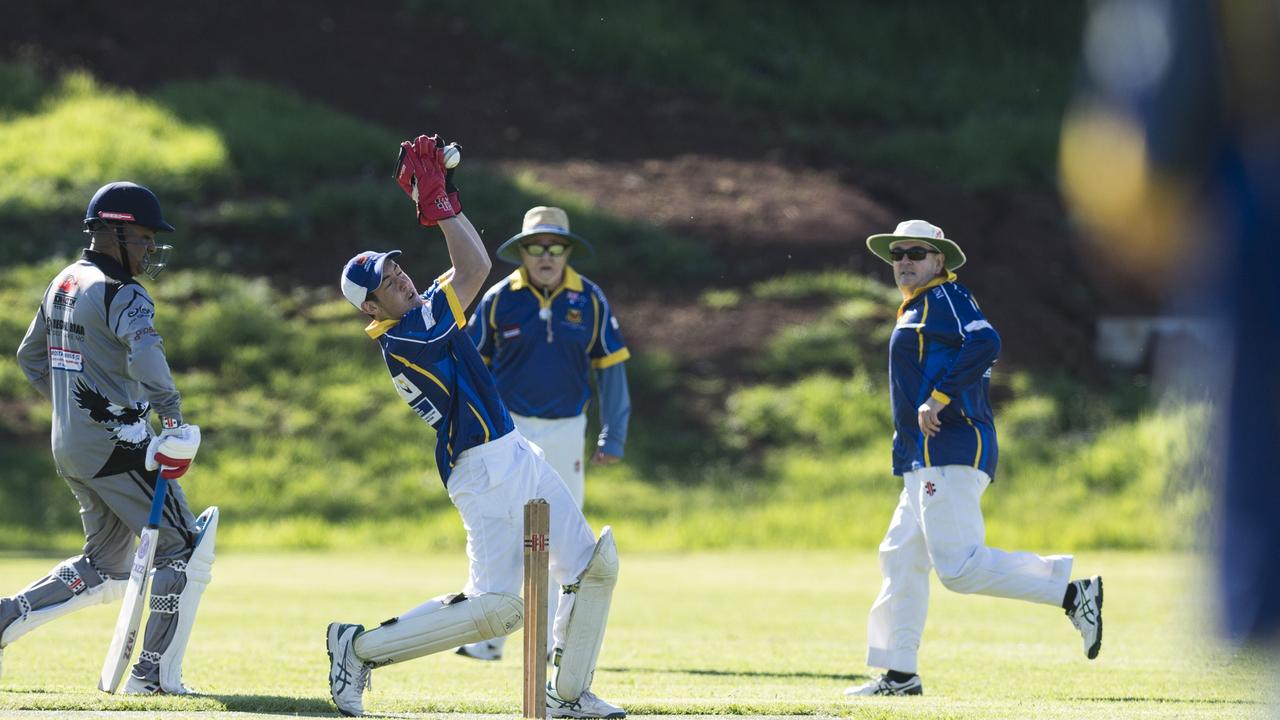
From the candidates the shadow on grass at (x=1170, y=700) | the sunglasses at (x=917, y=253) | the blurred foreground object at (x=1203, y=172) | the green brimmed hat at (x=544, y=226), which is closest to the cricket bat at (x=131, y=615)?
the green brimmed hat at (x=544, y=226)

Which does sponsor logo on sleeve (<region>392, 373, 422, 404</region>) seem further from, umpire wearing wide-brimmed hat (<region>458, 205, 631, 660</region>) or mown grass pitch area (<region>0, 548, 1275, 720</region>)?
umpire wearing wide-brimmed hat (<region>458, 205, 631, 660</region>)

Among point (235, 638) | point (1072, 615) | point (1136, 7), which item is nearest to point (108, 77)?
point (235, 638)

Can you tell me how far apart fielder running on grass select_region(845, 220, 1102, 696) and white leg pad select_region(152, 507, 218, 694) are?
9.39 feet

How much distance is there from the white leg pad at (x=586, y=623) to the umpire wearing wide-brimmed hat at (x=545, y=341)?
2991mm

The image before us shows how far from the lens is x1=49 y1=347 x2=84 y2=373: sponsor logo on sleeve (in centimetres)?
690

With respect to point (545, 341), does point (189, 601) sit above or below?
below

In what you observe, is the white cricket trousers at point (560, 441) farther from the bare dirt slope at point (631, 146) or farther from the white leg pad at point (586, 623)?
the bare dirt slope at point (631, 146)

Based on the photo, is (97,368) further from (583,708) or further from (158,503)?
(583,708)

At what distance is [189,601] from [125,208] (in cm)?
165

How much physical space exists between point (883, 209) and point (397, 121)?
8.52 metres

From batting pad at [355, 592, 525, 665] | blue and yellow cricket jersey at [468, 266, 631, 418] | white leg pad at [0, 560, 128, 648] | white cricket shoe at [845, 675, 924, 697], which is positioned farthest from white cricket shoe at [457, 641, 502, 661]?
batting pad at [355, 592, 525, 665]

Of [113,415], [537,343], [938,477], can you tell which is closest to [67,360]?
[113,415]

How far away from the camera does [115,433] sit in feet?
22.8

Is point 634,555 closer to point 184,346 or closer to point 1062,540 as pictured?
point 1062,540
